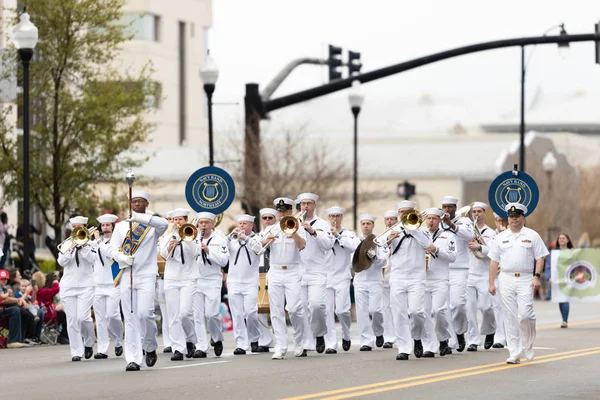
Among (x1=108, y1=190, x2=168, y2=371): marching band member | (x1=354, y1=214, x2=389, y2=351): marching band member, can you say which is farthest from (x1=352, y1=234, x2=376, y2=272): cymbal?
(x1=108, y1=190, x2=168, y2=371): marching band member

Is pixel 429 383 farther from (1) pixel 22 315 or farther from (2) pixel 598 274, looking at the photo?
(2) pixel 598 274

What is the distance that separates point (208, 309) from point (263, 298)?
127 cm

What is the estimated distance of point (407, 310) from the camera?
64.5 ft

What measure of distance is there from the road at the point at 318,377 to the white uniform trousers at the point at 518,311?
0.96ft

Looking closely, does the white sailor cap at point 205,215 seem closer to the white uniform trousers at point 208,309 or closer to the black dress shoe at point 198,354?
the white uniform trousers at point 208,309

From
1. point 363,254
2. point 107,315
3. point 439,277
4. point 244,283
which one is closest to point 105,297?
point 107,315

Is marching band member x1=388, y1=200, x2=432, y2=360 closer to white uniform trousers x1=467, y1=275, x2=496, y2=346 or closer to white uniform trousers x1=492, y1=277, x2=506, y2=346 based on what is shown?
white uniform trousers x1=467, y1=275, x2=496, y2=346

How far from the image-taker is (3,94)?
2775 cm

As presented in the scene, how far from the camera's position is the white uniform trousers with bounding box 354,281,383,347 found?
21844 mm

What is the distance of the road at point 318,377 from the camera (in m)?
15.1

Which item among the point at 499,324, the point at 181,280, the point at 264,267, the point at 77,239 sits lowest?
the point at 499,324

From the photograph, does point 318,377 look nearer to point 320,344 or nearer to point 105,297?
point 320,344

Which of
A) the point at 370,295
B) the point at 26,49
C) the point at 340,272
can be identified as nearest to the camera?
the point at 340,272

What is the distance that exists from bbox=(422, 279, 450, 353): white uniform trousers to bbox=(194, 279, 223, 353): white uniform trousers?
9.49 feet
